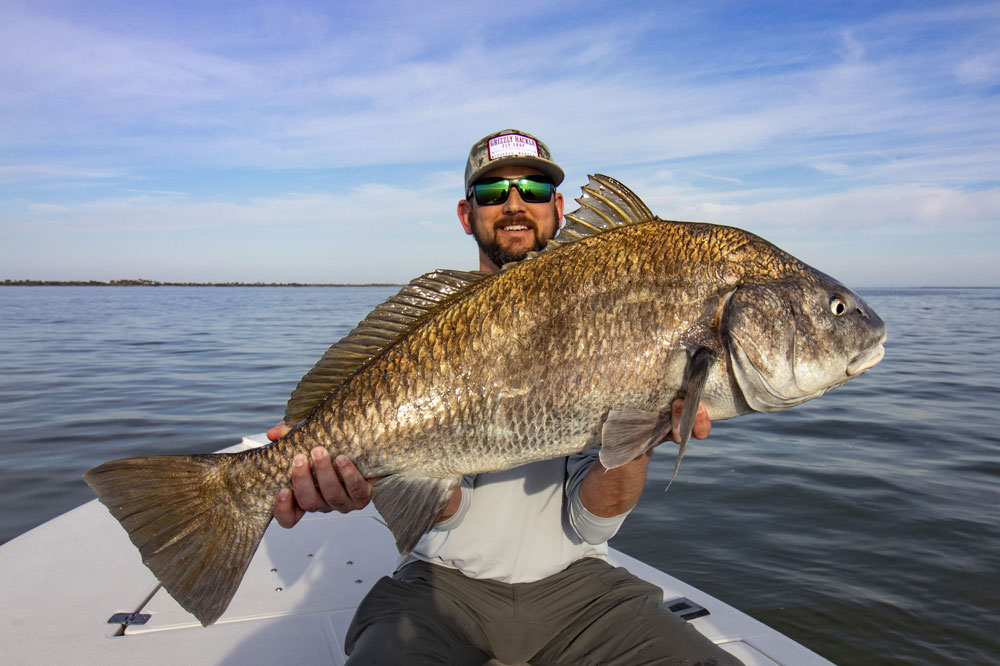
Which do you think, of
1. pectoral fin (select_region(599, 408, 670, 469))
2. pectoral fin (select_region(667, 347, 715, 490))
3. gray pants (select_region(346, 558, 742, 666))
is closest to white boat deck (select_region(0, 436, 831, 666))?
gray pants (select_region(346, 558, 742, 666))

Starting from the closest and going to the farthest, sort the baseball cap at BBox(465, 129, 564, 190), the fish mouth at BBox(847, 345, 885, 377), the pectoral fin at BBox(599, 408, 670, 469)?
the pectoral fin at BBox(599, 408, 670, 469)
the fish mouth at BBox(847, 345, 885, 377)
the baseball cap at BBox(465, 129, 564, 190)

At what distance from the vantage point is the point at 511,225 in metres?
4.06

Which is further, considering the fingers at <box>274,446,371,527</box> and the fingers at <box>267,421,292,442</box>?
the fingers at <box>267,421,292,442</box>

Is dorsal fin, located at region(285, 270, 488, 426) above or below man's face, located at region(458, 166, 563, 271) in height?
below

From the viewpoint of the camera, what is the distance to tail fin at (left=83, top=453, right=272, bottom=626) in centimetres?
237

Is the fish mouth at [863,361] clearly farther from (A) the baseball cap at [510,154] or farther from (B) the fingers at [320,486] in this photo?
(A) the baseball cap at [510,154]

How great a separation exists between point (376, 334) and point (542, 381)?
735mm

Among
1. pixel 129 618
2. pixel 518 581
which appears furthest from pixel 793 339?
pixel 129 618

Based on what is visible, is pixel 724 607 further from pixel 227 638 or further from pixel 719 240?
pixel 227 638

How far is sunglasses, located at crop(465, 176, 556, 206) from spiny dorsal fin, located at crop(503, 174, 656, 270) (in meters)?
1.43

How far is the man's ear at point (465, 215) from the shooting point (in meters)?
4.38

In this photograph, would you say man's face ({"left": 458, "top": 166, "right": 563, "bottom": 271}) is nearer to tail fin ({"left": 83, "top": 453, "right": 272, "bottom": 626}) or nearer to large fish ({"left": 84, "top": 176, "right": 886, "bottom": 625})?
large fish ({"left": 84, "top": 176, "right": 886, "bottom": 625})

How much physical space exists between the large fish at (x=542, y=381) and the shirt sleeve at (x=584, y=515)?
0.75 m

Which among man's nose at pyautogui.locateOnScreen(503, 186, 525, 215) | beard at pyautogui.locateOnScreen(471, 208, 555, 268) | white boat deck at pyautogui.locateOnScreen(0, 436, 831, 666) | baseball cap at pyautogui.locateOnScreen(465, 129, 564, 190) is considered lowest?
white boat deck at pyautogui.locateOnScreen(0, 436, 831, 666)
